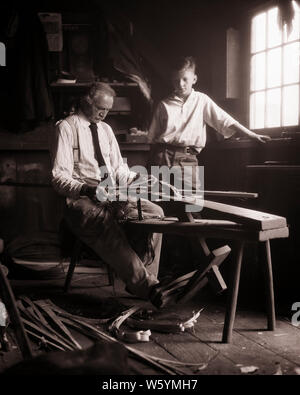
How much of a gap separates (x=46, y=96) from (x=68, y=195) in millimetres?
2486

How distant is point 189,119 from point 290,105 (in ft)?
3.38

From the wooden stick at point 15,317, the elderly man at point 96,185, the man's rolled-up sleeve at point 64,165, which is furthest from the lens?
the man's rolled-up sleeve at point 64,165

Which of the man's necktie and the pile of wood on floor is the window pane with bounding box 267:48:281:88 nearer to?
the man's necktie

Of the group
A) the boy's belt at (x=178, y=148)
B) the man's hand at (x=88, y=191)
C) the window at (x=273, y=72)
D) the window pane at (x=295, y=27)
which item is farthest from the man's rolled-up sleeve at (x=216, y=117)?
the man's hand at (x=88, y=191)

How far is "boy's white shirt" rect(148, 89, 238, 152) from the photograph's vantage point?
4.99m

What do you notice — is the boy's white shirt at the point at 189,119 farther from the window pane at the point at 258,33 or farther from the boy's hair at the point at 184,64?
the window pane at the point at 258,33

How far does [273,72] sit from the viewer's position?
5.29 m

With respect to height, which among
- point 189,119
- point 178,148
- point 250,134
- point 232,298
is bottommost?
point 232,298

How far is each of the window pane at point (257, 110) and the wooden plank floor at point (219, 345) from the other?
2.29 meters

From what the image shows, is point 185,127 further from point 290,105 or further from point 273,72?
point 273,72

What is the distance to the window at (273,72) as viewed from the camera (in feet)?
16.2

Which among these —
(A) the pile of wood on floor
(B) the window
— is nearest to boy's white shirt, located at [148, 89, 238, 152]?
(B) the window

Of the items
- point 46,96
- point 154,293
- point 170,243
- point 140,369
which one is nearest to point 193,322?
point 154,293

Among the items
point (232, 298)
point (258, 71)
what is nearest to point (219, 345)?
point (232, 298)
